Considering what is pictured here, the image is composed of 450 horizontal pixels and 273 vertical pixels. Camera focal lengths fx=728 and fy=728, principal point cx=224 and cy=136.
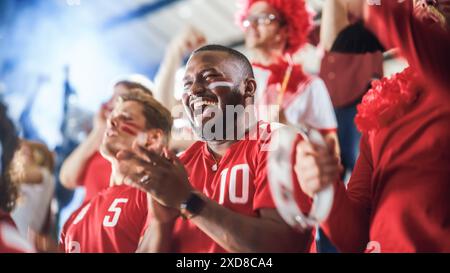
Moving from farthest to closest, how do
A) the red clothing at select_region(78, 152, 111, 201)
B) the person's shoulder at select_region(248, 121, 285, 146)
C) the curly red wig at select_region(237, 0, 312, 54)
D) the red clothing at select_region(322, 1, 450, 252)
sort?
1. the red clothing at select_region(78, 152, 111, 201)
2. the curly red wig at select_region(237, 0, 312, 54)
3. the person's shoulder at select_region(248, 121, 285, 146)
4. the red clothing at select_region(322, 1, 450, 252)

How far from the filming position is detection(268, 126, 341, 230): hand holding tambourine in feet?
6.60

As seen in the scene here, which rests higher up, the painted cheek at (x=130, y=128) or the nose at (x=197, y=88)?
the nose at (x=197, y=88)

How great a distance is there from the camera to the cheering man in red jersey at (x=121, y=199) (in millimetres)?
2195

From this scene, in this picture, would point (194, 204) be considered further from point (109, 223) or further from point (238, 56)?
point (238, 56)

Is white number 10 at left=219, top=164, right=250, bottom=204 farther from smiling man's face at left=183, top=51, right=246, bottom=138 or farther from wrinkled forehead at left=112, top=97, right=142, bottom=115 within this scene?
wrinkled forehead at left=112, top=97, right=142, bottom=115

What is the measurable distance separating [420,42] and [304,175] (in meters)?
0.51

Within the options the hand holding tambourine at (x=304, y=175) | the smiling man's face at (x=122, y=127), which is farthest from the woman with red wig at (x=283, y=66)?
the smiling man's face at (x=122, y=127)

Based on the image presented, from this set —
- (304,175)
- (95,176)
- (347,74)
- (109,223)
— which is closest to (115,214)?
(109,223)

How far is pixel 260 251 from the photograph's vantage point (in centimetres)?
205

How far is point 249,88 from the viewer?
218cm

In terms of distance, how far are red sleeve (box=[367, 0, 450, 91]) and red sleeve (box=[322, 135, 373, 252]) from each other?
0.28m

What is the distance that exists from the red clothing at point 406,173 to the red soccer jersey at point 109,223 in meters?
0.57

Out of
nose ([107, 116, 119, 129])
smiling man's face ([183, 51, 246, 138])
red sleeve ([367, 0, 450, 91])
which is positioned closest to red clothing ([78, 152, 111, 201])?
nose ([107, 116, 119, 129])

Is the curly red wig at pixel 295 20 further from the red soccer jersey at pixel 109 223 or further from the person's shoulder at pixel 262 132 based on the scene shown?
the red soccer jersey at pixel 109 223
